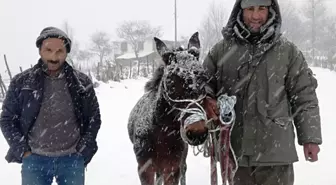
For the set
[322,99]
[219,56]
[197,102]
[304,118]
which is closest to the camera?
[197,102]

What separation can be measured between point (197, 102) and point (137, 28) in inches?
2503

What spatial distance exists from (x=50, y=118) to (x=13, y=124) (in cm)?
29

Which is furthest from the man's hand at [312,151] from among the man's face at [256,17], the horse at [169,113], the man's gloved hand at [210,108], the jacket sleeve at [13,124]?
the jacket sleeve at [13,124]

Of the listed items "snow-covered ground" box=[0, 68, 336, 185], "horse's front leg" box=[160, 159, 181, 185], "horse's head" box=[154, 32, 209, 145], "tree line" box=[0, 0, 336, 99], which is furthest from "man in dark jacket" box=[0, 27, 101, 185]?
"tree line" box=[0, 0, 336, 99]

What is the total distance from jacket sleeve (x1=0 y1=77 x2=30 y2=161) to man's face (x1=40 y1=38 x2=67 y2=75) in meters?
0.31

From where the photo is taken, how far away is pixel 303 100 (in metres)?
2.97

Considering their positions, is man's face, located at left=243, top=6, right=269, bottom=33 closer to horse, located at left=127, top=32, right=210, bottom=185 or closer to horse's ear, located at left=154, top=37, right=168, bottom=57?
horse, located at left=127, top=32, right=210, bottom=185

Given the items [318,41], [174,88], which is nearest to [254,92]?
[174,88]

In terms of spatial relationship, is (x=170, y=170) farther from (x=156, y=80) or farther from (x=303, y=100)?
(x=303, y=100)

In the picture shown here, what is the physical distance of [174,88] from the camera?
288 cm

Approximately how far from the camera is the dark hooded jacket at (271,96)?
2988 millimetres

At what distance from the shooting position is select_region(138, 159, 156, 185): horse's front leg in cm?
372

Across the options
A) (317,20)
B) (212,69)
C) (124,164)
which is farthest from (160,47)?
(317,20)

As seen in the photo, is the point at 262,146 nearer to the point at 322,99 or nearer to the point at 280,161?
the point at 280,161
